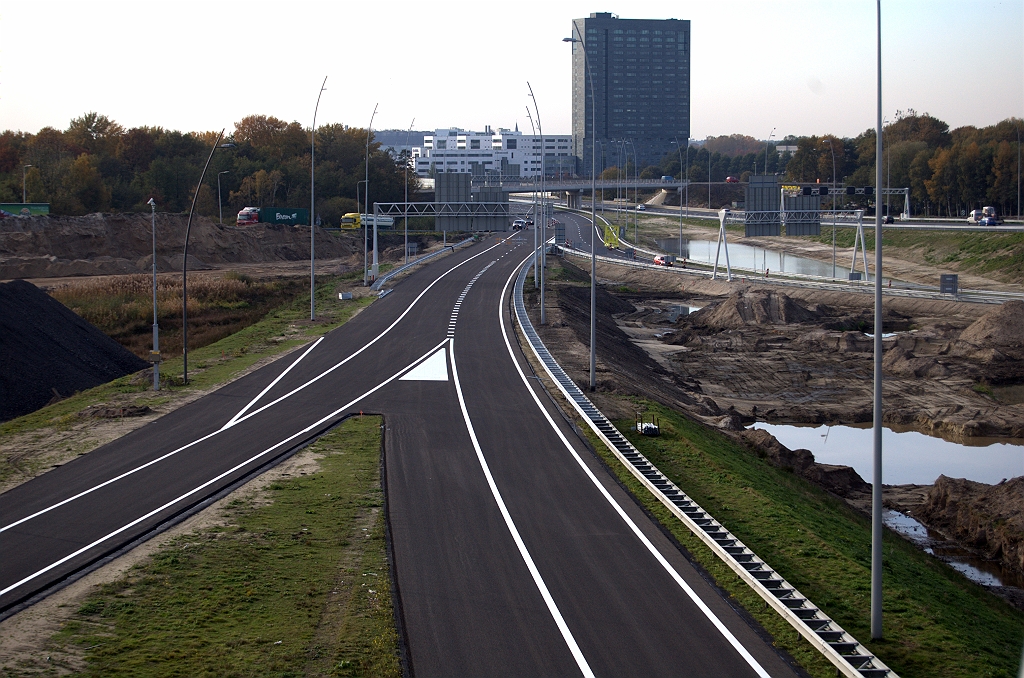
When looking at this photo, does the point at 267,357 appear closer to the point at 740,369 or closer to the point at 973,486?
the point at 740,369

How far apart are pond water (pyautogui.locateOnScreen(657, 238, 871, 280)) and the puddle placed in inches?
2737

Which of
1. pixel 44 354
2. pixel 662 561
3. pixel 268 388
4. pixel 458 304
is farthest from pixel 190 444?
pixel 458 304

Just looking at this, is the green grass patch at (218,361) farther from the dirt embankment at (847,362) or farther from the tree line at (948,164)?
the tree line at (948,164)

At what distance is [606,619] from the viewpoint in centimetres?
1523

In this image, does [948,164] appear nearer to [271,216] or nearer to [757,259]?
[757,259]

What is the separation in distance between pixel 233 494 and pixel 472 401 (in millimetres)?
12307

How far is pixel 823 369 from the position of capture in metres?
49.5

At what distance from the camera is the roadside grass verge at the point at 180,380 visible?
25859 mm

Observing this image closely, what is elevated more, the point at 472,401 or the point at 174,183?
the point at 174,183

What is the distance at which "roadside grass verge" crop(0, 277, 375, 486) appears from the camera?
25859 millimetres

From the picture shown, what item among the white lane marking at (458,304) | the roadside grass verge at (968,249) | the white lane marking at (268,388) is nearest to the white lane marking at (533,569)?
the white lane marking at (268,388)

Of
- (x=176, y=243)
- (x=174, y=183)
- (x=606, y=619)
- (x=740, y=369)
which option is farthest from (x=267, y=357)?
(x=174, y=183)

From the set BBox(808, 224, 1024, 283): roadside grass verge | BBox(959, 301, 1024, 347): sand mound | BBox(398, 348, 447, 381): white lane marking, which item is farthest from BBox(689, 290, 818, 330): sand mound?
BBox(808, 224, 1024, 283): roadside grass verge

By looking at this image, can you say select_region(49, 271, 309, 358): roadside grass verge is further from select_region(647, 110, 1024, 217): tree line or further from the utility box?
select_region(647, 110, 1024, 217): tree line
